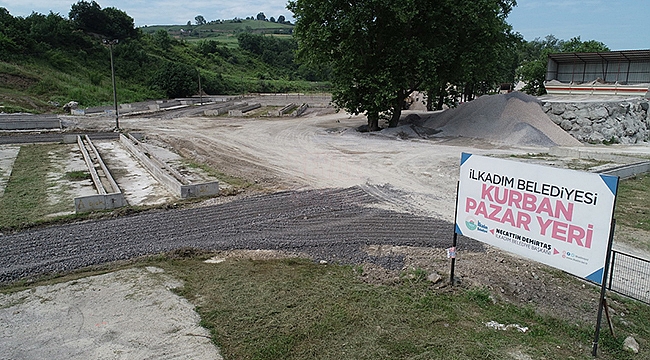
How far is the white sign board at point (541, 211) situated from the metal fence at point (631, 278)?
1.75 metres

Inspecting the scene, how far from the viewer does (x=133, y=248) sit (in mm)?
8844

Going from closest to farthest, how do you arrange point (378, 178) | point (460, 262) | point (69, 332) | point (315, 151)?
point (69, 332), point (460, 262), point (378, 178), point (315, 151)

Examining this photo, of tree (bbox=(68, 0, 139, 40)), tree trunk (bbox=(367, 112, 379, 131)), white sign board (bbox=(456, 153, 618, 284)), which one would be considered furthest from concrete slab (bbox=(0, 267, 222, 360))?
tree (bbox=(68, 0, 139, 40))

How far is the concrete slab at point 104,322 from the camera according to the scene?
5.51 m

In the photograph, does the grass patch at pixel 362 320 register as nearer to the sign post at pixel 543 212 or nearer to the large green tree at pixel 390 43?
the sign post at pixel 543 212

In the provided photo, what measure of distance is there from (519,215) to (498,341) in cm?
169

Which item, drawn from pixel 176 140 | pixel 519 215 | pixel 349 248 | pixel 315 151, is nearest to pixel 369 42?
pixel 315 151

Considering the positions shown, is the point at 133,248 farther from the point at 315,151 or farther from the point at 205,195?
the point at 315,151

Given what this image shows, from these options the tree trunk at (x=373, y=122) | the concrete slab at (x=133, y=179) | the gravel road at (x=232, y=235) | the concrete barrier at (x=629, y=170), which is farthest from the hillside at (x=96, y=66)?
the concrete barrier at (x=629, y=170)

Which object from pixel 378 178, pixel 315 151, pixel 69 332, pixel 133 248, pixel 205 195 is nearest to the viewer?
pixel 69 332

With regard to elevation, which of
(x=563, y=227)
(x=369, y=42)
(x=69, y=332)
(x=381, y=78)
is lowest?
(x=69, y=332)

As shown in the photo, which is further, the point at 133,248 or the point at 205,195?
the point at 205,195

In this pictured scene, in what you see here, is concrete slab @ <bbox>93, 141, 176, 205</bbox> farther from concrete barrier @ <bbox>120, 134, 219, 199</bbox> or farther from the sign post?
the sign post

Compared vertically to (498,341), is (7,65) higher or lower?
higher
